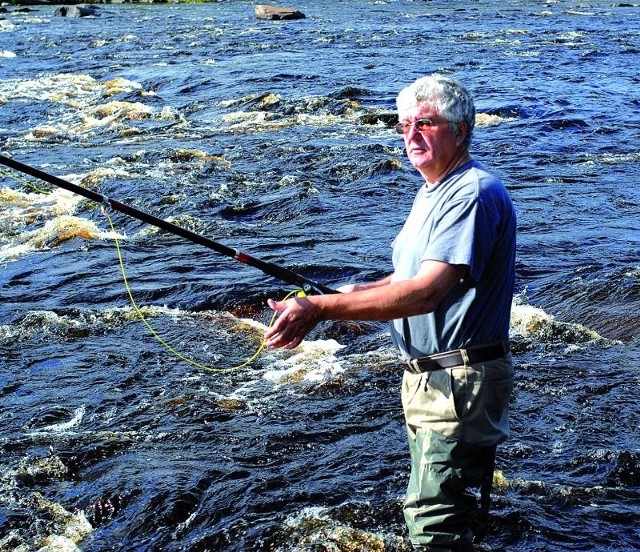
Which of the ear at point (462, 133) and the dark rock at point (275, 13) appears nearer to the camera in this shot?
the ear at point (462, 133)

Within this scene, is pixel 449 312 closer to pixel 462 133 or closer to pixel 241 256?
pixel 462 133

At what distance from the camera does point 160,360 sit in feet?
24.9

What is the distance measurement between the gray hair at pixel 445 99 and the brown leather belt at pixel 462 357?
807 mm

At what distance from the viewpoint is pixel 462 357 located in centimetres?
365

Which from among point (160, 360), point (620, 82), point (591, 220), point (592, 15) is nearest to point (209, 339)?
point (160, 360)

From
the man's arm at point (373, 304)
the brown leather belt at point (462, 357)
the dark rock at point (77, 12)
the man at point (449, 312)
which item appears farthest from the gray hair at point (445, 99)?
the dark rock at point (77, 12)

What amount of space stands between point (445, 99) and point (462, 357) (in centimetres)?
99

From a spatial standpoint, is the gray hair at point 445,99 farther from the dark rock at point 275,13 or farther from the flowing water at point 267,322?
the dark rock at point 275,13

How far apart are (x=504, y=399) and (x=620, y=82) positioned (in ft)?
61.5

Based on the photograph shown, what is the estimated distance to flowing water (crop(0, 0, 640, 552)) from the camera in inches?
208

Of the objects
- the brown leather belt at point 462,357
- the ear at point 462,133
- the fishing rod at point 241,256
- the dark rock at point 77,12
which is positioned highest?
the ear at point 462,133

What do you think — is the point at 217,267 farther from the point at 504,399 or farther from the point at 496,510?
the point at 504,399

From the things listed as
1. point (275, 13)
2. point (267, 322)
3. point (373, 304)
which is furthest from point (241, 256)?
point (275, 13)

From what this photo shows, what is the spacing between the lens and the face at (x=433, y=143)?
362 cm
